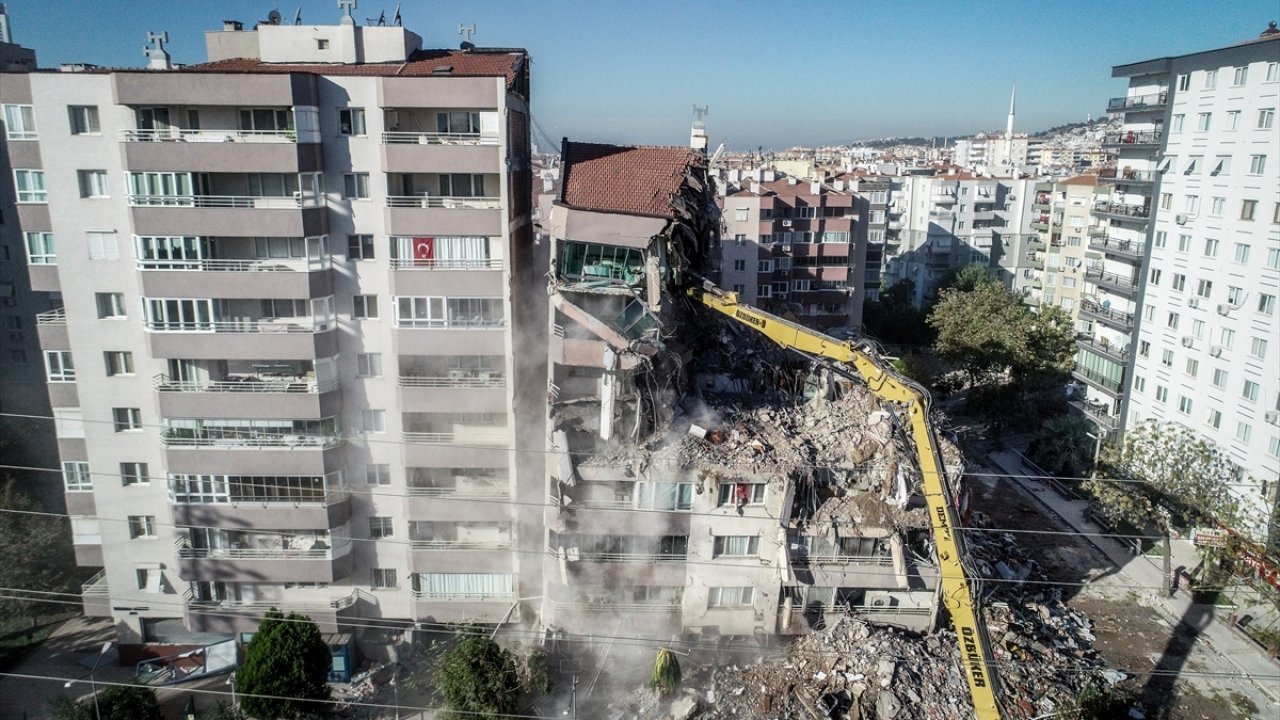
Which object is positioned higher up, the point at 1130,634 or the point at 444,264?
the point at 444,264

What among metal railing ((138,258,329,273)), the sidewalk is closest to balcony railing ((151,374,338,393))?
metal railing ((138,258,329,273))

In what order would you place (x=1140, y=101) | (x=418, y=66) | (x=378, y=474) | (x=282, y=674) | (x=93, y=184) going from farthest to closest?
(x=1140, y=101) → (x=378, y=474) → (x=418, y=66) → (x=93, y=184) → (x=282, y=674)

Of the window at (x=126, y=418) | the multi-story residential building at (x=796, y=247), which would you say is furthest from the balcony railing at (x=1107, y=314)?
the window at (x=126, y=418)

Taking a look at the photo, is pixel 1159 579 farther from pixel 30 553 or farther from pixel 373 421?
pixel 30 553

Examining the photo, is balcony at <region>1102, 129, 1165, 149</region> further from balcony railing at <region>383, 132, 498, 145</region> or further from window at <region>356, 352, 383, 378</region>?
window at <region>356, 352, 383, 378</region>

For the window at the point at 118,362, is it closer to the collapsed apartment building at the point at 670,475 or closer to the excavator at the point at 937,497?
the collapsed apartment building at the point at 670,475

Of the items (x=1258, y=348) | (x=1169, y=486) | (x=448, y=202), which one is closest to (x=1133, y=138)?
(x=1258, y=348)
